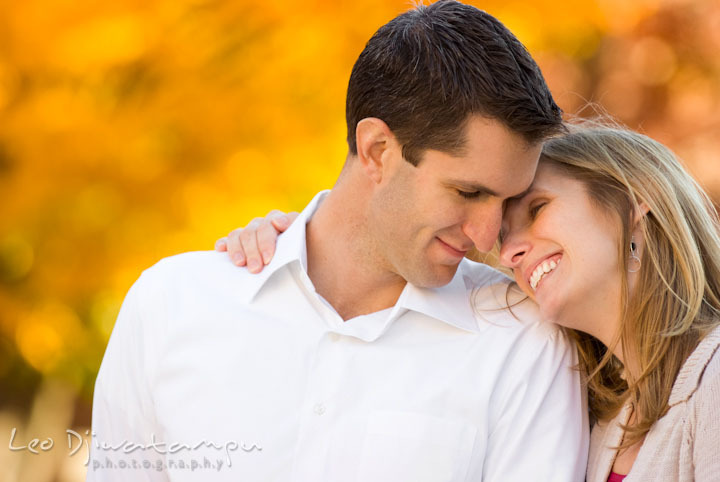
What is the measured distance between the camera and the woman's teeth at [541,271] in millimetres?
1733

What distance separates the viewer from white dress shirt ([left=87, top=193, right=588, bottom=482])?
1.68m

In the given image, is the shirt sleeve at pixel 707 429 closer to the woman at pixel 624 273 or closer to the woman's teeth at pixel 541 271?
the woman at pixel 624 273

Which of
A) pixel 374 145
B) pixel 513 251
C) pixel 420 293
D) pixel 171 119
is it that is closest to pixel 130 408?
pixel 420 293

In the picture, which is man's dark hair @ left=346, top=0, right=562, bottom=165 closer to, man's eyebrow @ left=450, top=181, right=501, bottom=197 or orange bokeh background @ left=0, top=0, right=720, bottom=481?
man's eyebrow @ left=450, top=181, right=501, bottom=197

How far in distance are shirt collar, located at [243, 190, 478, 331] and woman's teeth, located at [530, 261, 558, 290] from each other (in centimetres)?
15

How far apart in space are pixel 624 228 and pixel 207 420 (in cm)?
94

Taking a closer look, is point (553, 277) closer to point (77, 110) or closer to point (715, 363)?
point (715, 363)

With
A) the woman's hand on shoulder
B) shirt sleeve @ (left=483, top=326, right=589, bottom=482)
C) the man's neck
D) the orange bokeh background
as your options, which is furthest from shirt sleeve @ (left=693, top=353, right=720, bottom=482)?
the orange bokeh background

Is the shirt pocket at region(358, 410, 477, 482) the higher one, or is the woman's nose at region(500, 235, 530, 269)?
the woman's nose at region(500, 235, 530, 269)

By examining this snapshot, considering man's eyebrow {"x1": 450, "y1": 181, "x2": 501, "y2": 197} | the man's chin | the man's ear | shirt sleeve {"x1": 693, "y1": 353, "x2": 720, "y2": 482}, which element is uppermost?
the man's ear

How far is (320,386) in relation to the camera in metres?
1.71

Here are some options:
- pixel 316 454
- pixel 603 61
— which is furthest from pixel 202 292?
pixel 603 61

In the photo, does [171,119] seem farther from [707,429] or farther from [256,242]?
[707,429]

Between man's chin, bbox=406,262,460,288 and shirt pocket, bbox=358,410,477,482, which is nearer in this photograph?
shirt pocket, bbox=358,410,477,482
